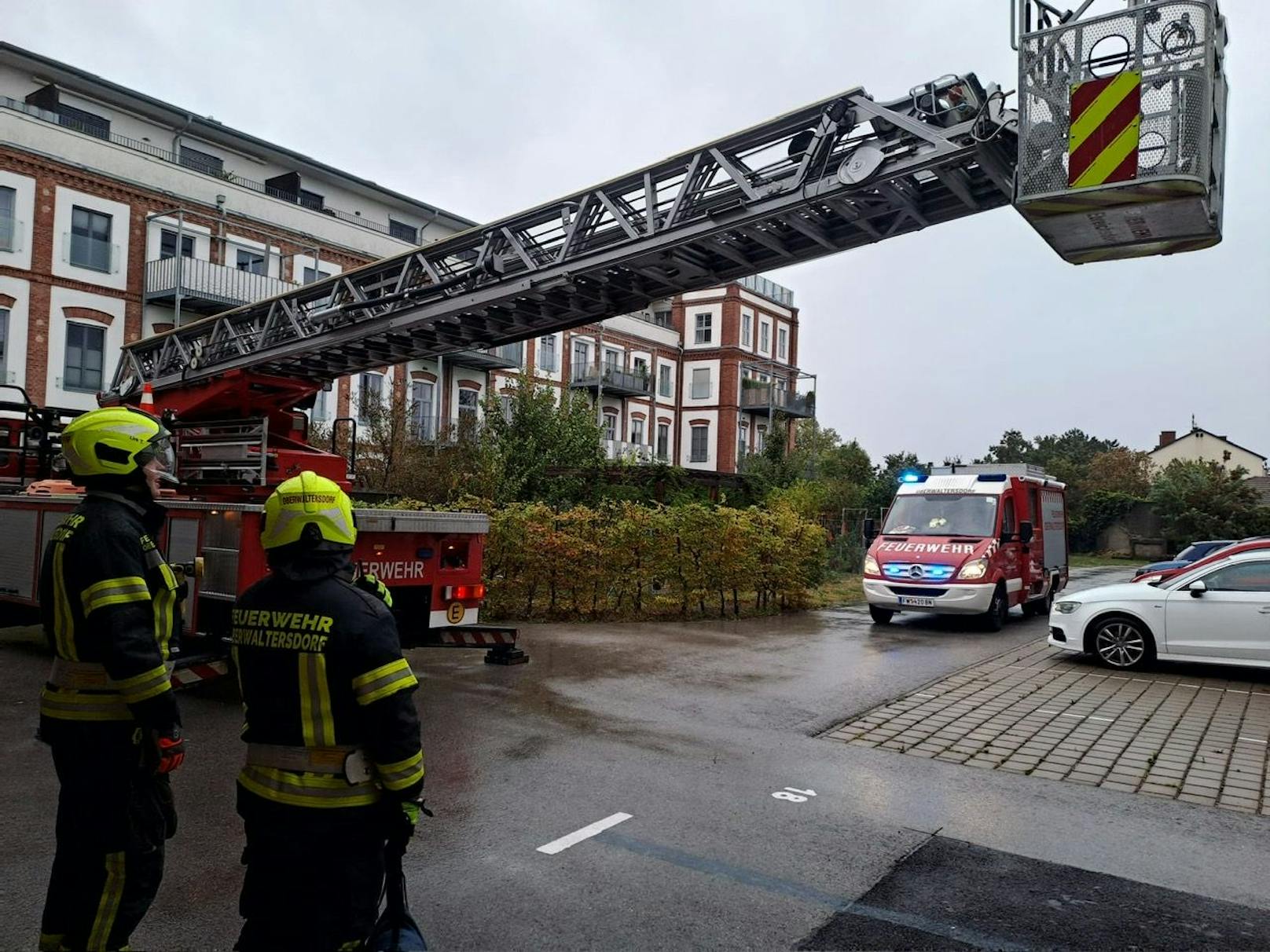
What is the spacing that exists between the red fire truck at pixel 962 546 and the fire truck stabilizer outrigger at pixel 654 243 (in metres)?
7.16

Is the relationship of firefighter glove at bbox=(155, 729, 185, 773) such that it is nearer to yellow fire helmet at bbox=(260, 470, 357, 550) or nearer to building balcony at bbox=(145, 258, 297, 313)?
yellow fire helmet at bbox=(260, 470, 357, 550)

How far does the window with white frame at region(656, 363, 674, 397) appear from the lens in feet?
169

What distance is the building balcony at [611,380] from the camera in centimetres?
4453

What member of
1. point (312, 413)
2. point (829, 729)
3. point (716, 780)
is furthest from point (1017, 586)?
point (312, 413)

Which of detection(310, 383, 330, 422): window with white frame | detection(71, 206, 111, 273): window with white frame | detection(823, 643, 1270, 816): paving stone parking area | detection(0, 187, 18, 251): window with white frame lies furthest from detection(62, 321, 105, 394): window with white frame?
detection(823, 643, 1270, 816): paving stone parking area

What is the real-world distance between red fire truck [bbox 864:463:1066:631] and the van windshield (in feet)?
0.04

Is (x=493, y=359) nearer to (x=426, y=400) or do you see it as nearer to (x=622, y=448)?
(x=426, y=400)

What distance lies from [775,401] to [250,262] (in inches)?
1213

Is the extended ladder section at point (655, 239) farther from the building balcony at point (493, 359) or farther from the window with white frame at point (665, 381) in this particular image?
the window with white frame at point (665, 381)

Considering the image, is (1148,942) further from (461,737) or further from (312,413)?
(312,413)

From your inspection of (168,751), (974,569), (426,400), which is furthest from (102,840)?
(426,400)

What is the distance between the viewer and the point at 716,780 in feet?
20.2

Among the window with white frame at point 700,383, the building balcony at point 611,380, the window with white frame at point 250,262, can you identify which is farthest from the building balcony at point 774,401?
the window with white frame at point 250,262

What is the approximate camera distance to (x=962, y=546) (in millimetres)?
14539
